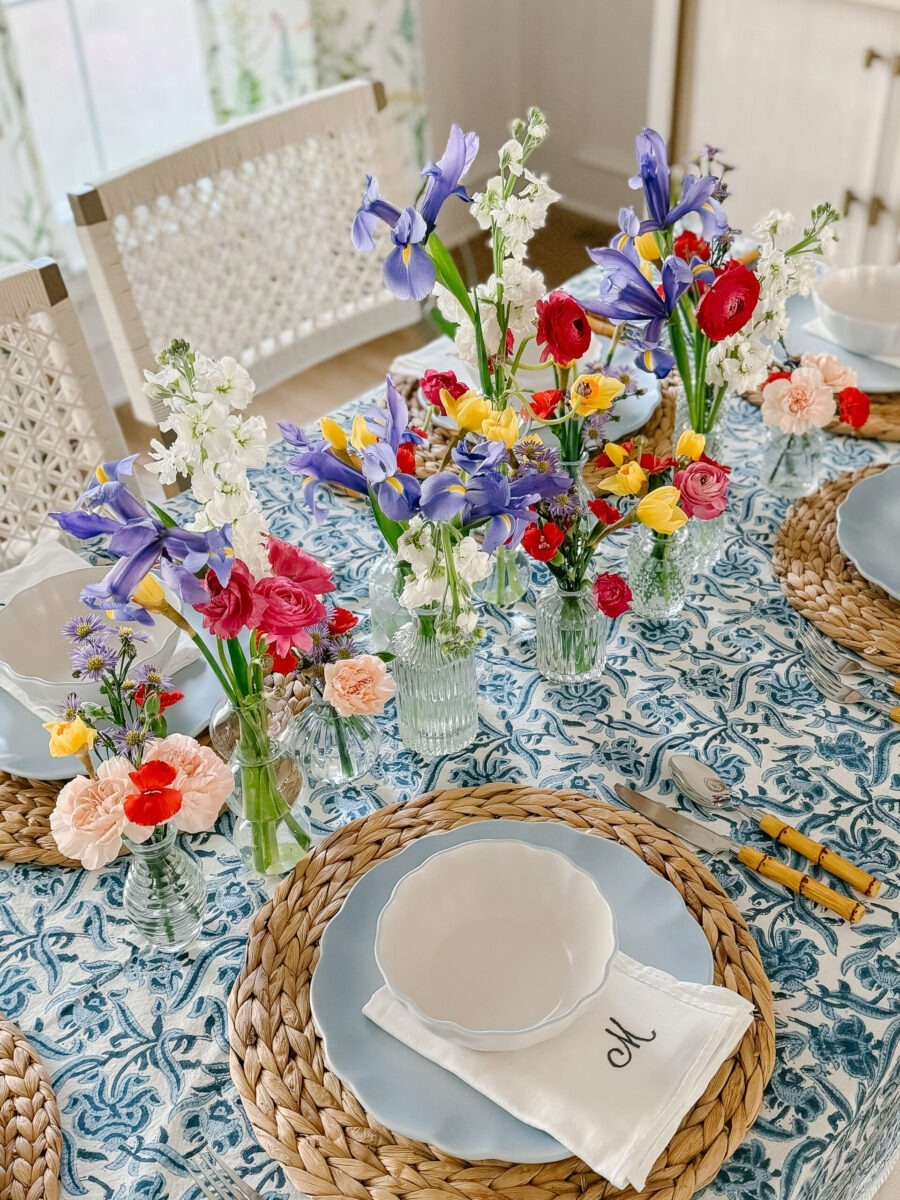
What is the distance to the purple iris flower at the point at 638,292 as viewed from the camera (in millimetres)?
1046

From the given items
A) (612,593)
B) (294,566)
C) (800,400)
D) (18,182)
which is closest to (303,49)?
(18,182)

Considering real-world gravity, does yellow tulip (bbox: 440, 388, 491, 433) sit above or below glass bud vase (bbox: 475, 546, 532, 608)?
above

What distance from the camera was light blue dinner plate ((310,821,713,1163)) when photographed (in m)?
→ 0.77

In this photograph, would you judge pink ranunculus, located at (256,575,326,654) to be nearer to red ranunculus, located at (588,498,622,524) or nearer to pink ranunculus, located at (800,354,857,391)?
red ranunculus, located at (588,498,622,524)

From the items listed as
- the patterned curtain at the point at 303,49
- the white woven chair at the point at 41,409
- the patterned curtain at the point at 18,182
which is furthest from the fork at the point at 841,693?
the patterned curtain at the point at 303,49

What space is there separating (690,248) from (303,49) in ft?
7.14

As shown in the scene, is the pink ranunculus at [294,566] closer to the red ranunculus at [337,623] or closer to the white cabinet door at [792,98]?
the red ranunculus at [337,623]

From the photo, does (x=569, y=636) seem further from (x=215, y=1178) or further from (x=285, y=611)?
(x=215, y=1178)

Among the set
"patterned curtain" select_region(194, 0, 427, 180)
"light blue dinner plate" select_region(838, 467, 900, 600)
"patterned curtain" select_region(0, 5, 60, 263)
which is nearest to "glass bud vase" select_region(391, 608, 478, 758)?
"light blue dinner plate" select_region(838, 467, 900, 600)

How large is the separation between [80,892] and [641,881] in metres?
0.47

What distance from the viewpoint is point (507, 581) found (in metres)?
1.26

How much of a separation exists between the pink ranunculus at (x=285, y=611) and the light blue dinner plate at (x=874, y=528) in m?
0.65

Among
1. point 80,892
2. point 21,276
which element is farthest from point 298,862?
point 21,276

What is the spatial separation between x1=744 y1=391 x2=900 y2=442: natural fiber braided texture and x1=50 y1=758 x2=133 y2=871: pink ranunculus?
3.28 ft
